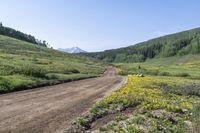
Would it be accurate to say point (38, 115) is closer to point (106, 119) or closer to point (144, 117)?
point (106, 119)

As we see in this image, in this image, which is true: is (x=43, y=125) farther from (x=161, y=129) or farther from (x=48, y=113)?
(x=161, y=129)

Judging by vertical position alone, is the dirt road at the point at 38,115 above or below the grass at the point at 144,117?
above

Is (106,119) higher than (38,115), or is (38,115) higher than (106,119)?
(38,115)

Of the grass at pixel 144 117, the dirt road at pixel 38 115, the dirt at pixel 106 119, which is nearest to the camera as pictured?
the dirt road at pixel 38 115

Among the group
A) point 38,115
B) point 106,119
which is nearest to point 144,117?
point 106,119

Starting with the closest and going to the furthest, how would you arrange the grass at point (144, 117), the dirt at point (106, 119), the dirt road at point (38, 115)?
the dirt road at point (38, 115)
the grass at point (144, 117)
the dirt at point (106, 119)

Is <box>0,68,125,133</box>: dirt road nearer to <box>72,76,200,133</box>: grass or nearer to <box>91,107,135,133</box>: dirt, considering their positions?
<box>72,76,200,133</box>: grass

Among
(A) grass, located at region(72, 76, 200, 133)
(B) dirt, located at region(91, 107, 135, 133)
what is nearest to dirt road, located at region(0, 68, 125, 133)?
(A) grass, located at region(72, 76, 200, 133)

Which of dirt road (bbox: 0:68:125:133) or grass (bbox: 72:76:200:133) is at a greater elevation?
dirt road (bbox: 0:68:125:133)

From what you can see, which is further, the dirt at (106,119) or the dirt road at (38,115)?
the dirt at (106,119)

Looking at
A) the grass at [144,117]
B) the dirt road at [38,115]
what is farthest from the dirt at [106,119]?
the dirt road at [38,115]

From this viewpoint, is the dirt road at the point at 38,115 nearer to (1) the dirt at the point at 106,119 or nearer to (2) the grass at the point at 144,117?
(2) the grass at the point at 144,117

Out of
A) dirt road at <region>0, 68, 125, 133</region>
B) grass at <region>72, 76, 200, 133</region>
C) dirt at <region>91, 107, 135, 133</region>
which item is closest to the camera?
dirt road at <region>0, 68, 125, 133</region>

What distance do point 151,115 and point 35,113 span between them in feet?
24.4
